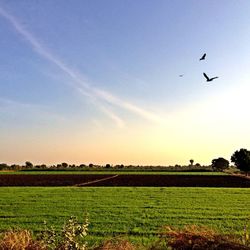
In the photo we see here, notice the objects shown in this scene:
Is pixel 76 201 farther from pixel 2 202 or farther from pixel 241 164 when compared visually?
pixel 241 164

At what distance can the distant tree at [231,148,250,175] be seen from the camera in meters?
126

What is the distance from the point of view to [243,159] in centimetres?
12925

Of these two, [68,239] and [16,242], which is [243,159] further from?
[16,242]

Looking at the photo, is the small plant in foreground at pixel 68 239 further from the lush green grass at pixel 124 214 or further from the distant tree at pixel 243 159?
the distant tree at pixel 243 159

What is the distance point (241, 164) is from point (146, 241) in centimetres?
11678

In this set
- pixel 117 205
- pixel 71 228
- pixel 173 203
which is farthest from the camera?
pixel 173 203

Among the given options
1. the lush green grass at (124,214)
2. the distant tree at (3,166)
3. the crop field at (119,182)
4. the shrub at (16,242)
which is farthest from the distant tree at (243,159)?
the shrub at (16,242)

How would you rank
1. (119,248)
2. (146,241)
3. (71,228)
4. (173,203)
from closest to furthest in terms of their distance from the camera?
(119,248), (71,228), (146,241), (173,203)

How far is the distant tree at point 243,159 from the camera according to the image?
126500 millimetres

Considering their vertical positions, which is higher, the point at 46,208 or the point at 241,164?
the point at 241,164

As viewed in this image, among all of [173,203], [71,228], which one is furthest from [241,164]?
[71,228]

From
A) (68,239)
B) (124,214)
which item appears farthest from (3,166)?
(68,239)

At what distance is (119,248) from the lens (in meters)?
7.38

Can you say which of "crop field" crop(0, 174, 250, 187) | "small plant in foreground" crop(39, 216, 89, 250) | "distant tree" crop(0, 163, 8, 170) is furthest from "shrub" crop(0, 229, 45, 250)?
"distant tree" crop(0, 163, 8, 170)
